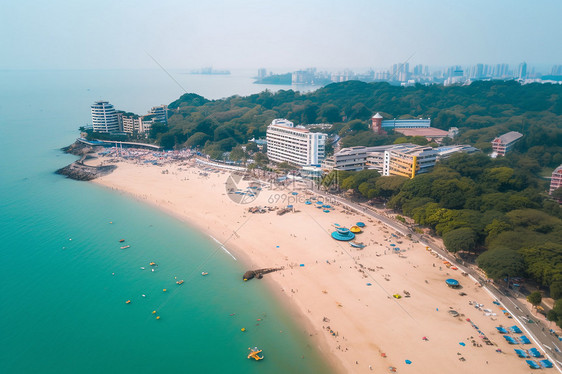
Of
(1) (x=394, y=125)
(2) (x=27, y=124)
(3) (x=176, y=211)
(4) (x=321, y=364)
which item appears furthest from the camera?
(2) (x=27, y=124)

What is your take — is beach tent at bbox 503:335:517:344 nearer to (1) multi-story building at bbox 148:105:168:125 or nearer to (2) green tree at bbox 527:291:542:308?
(2) green tree at bbox 527:291:542:308

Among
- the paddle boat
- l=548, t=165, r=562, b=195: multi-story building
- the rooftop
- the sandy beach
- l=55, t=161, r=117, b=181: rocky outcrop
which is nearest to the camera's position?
the sandy beach

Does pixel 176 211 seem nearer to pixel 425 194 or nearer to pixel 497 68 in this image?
pixel 425 194

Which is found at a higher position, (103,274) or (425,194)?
(425,194)

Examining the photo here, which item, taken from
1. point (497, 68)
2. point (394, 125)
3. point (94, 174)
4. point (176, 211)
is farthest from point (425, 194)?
point (497, 68)

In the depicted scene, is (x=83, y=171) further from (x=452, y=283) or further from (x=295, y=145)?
(x=452, y=283)

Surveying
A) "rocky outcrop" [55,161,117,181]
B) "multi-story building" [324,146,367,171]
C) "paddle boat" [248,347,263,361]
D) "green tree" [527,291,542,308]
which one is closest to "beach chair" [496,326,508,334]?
"green tree" [527,291,542,308]

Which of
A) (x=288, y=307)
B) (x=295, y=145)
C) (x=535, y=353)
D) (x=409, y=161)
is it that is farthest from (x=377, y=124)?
(x=535, y=353)
